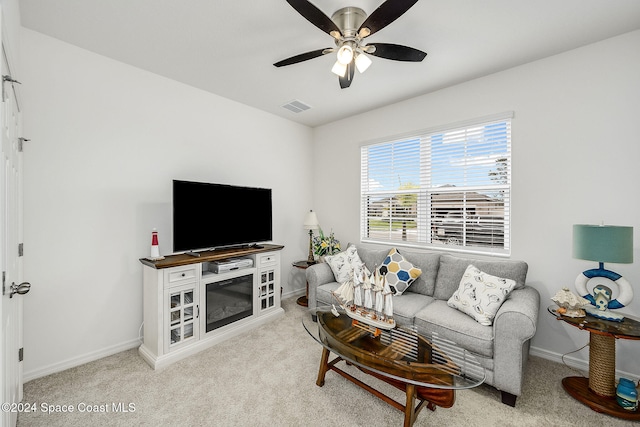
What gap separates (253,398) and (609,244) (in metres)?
2.75

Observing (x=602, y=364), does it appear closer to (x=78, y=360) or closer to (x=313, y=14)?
(x=313, y=14)

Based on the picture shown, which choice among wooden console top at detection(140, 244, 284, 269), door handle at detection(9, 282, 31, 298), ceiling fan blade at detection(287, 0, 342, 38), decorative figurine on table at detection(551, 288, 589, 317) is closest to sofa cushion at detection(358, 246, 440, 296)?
decorative figurine on table at detection(551, 288, 589, 317)

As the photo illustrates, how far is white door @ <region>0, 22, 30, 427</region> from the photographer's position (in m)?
1.34

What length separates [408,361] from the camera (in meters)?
1.69

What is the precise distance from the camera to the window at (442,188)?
289 cm

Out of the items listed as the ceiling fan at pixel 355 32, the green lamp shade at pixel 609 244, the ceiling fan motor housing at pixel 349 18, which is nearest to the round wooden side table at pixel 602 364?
the green lamp shade at pixel 609 244

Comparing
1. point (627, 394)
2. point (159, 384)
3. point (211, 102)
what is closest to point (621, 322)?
point (627, 394)

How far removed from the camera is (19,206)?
6.25 ft

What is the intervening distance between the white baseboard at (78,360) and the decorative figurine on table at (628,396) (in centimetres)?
397

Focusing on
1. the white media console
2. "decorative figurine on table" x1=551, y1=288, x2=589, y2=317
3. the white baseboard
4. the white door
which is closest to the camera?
the white door

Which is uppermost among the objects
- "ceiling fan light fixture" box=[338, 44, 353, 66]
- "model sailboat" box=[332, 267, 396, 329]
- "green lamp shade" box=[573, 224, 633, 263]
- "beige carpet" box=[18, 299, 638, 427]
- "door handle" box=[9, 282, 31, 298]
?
"ceiling fan light fixture" box=[338, 44, 353, 66]

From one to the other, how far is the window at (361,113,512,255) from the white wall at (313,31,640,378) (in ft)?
0.49

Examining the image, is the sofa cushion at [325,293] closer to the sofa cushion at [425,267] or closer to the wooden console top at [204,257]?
the sofa cushion at [425,267]

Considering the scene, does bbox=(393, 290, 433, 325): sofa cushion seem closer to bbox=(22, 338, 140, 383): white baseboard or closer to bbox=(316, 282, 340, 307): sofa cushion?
bbox=(316, 282, 340, 307): sofa cushion
